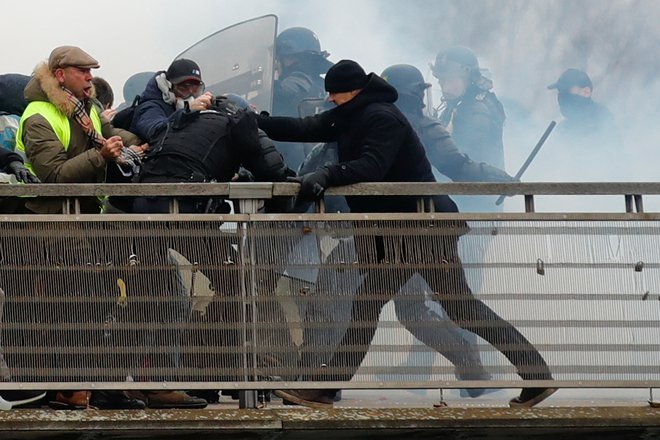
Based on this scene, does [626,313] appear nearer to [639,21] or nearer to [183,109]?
[183,109]

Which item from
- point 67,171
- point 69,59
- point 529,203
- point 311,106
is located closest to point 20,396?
point 67,171

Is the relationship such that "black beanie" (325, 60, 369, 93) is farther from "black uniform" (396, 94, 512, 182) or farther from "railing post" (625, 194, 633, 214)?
"black uniform" (396, 94, 512, 182)

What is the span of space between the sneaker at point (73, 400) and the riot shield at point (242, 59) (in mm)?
5561

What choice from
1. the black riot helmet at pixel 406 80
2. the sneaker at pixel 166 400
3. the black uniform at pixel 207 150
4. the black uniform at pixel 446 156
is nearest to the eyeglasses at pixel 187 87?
the black uniform at pixel 207 150

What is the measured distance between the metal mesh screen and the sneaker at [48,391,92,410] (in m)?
0.17

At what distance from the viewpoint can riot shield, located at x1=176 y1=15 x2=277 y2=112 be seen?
12.8 m

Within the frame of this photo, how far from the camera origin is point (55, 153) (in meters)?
7.50

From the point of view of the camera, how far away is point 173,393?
741cm

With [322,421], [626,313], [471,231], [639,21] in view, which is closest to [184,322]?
[322,421]

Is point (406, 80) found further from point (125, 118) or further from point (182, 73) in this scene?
point (182, 73)

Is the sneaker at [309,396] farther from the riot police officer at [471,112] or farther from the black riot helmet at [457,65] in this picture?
the black riot helmet at [457,65]

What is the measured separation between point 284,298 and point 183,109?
43.1 inches

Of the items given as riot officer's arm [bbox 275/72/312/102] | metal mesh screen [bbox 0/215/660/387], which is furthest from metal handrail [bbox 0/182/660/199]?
riot officer's arm [bbox 275/72/312/102]

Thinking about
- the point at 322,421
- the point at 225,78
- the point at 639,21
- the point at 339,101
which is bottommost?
the point at 322,421
